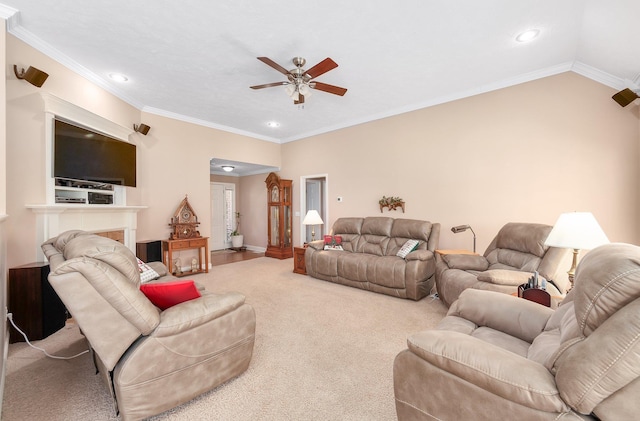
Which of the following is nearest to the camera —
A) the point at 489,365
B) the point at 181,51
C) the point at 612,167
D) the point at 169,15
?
the point at 489,365

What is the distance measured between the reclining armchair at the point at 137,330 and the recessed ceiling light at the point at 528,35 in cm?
352

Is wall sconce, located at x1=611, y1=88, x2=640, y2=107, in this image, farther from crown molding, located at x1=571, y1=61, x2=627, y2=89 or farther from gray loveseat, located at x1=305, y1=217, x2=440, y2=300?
gray loveseat, located at x1=305, y1=217, x2=440, y2=300

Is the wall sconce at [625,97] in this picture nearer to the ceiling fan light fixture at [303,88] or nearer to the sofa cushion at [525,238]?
the sofa cushion at [525,238]

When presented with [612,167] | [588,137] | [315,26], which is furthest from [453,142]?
[315,26]

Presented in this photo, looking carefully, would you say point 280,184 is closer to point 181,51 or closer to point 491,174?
point 181,51

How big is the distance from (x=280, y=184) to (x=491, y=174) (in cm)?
420

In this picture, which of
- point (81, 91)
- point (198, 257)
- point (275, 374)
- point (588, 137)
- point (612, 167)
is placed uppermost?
point (81, 91)

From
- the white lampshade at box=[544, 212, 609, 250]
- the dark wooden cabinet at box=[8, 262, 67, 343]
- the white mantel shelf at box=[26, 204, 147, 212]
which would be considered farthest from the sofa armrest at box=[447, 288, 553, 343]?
the white mantel shelf at box=[26, 204, 147, 212]

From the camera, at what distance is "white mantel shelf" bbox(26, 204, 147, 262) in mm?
2824

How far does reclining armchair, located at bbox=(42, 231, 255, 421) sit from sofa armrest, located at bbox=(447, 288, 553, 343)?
1565 millimetres

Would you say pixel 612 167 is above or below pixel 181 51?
below

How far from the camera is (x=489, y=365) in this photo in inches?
41.4

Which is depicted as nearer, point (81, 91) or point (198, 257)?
point (81, 91)

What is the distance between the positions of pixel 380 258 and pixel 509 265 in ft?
5.02
